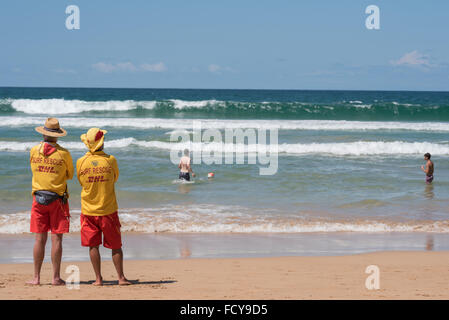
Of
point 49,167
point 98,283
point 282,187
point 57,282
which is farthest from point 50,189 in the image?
point 282,187

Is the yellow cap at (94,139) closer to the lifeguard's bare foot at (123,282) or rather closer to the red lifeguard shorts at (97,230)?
the red lifeguard shorts at (97,230)

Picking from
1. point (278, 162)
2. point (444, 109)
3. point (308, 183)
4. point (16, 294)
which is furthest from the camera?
point (444, 109)

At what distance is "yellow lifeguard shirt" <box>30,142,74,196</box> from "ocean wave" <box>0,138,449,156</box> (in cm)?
1521

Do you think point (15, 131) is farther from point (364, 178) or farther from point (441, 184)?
point (441, 184)

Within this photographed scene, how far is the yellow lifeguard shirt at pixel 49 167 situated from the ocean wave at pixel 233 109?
3784cm

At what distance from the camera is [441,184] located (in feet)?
45.2

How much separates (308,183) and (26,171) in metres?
7.62

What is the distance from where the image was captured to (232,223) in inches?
375

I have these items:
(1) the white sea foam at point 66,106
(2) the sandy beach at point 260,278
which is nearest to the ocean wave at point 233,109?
(1) the white sea foam at point 66,106

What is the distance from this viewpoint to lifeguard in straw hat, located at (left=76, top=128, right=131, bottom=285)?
5207mm

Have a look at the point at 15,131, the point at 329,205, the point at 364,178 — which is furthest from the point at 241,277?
the point at 15,131

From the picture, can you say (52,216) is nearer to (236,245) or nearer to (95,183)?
(95,183)

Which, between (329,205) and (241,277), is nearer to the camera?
(241,277)

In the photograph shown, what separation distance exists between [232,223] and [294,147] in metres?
11.9
